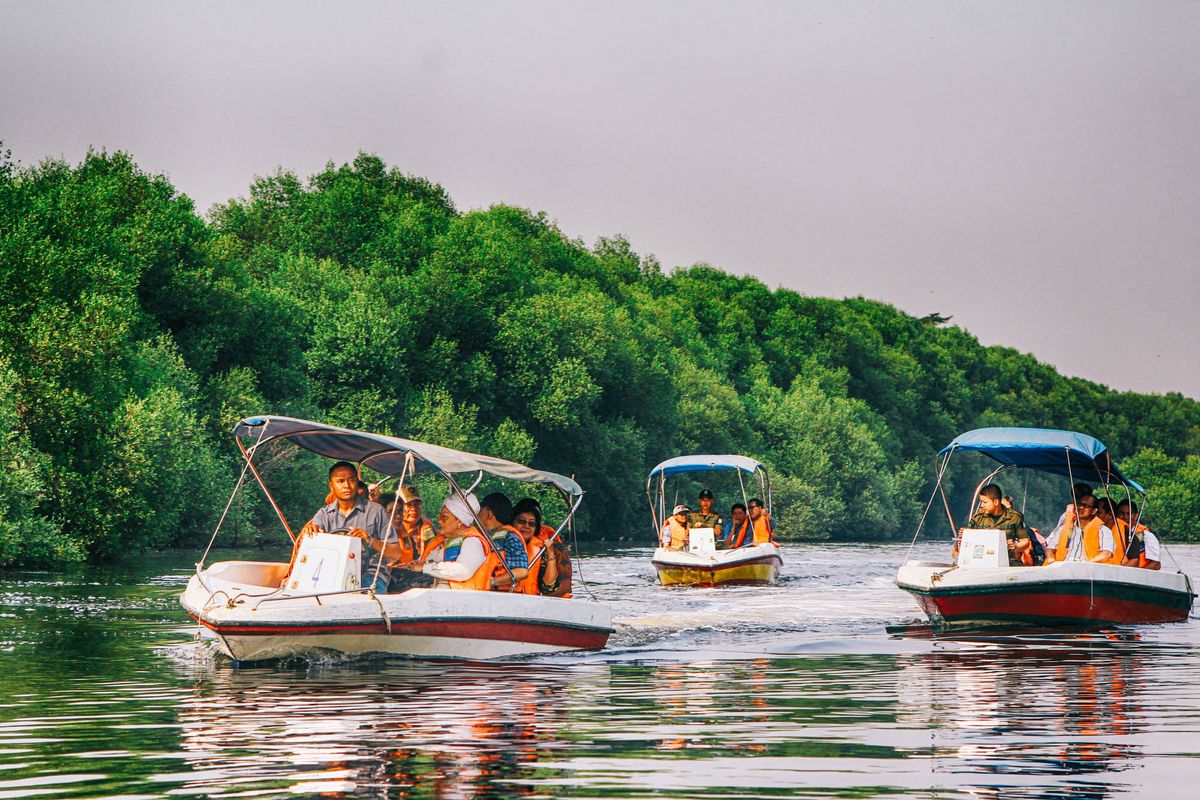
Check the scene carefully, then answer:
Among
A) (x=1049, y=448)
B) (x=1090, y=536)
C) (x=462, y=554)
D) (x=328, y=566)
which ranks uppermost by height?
(x=1049, y=448)

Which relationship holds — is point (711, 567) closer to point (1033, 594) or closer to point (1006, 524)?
point (1006, 524)

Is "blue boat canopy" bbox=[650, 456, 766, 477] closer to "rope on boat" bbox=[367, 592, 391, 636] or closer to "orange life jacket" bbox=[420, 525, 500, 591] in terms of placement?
"orange life jacket" bbox=[420, 525, 500, 591]

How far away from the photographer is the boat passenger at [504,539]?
1744 cm

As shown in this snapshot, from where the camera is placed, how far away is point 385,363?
5669 cm

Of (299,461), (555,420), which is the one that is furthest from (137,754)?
(555,420)

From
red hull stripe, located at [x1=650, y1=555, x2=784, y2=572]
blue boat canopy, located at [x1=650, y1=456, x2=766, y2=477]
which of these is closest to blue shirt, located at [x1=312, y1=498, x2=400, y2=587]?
red hull stripe, located at [x1=650, y1=555, x2=784, y2=572]

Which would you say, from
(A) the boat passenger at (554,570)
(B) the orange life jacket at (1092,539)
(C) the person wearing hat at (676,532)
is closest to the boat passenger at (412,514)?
(A) the boat passenger at (554,570)

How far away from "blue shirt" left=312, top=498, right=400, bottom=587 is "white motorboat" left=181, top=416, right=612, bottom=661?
0.36 metres

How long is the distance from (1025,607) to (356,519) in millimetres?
9488

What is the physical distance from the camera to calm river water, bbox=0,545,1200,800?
29.7ft

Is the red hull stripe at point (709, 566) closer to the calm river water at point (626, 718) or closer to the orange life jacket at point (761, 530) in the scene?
the orange life jacket at point (761, 530)

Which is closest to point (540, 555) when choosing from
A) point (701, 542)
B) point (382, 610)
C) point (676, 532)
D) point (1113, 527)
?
point (382, 610)

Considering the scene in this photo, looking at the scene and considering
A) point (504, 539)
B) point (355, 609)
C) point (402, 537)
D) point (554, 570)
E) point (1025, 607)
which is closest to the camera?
point (355, 609)

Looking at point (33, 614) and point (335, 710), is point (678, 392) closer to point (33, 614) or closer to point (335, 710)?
point (33, 614)
